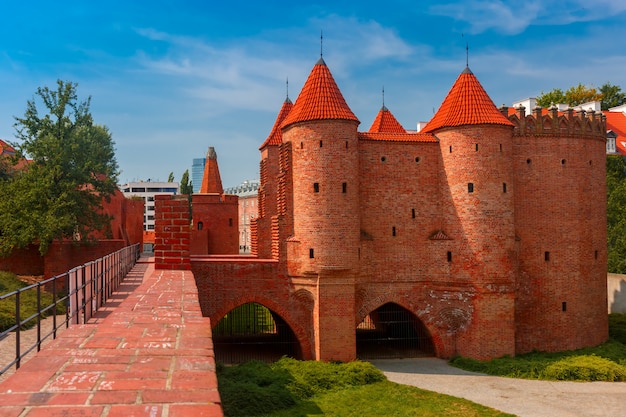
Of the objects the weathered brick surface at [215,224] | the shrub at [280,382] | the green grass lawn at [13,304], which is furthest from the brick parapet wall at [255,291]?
the weathered brick surface at [215,224]

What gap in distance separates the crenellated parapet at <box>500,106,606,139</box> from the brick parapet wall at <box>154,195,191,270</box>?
15.8m

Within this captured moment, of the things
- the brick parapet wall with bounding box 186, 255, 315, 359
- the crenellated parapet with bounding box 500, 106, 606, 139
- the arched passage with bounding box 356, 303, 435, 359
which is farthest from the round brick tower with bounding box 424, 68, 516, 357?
the brick parapet wall with bounding box 186, 255, 315, 359

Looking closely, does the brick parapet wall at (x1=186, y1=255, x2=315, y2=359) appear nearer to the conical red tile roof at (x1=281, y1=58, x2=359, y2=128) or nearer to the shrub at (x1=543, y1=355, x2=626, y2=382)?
the conical red tile roof at (x1=281, y1=58, x2=359, y2=128)

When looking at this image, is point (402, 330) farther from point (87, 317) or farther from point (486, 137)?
point (87, 317)

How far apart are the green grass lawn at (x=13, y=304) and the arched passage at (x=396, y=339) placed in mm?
11482

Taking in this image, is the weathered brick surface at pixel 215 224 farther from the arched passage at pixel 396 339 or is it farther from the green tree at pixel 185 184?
the green tree at pixel 185 184

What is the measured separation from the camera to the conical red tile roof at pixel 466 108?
21.7 m

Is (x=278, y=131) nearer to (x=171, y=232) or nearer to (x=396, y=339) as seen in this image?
(x=396, y=339)

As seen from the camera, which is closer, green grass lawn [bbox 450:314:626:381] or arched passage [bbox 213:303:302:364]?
green grass lawn [bbox 450:314:626:381]

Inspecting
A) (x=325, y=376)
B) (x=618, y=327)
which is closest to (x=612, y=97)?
(x=618, y=327)

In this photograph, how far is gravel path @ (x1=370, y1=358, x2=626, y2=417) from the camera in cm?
1598

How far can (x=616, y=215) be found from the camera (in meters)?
35.9

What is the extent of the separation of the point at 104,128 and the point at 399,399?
3586 cm

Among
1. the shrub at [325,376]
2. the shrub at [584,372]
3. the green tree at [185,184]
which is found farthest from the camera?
the green tree at [185,184]
